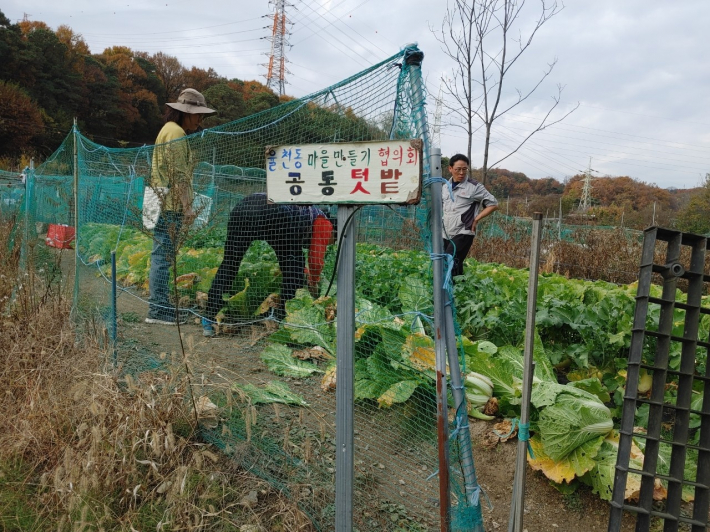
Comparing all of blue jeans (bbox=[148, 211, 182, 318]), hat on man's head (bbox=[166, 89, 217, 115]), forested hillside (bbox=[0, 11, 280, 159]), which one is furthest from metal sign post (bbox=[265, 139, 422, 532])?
forested hillside (bbox=[0, 11, 280, 159])

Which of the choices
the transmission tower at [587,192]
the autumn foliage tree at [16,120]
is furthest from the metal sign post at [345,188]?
the transmission tower at [587,192]

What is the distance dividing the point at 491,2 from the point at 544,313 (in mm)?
5110

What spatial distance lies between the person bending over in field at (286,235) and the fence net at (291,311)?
0.01 metres

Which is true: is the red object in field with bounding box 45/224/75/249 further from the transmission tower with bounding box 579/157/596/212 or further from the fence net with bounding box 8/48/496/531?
the transmission tower with bounding box 579/157/596/212

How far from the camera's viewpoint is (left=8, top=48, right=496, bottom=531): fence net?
2459 mm

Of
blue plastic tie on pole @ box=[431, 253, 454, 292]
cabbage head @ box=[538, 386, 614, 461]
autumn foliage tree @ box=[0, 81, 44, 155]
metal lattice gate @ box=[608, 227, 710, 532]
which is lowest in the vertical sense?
cabbage head @ box=[538, 386, 614, 461]

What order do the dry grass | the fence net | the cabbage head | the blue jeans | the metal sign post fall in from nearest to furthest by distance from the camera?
the metal sign post, the dry grass, the fence net, the cabbage head, the blue jeans

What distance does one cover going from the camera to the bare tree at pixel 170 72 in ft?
159

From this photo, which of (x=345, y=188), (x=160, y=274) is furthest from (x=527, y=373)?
(x=160, y=274)

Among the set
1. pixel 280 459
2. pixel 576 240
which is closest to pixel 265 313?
pixel 280 459

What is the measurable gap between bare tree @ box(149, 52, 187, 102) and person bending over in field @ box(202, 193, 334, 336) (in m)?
48.1

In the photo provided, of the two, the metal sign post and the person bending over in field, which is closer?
the metal sign post

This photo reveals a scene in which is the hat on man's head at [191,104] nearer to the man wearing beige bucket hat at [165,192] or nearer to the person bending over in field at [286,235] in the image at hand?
the man wearing beige bucket hat at [165,192]

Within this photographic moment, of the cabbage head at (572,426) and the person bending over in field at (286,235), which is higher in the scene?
the person bending over in field at (286,235)
